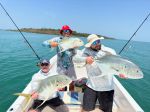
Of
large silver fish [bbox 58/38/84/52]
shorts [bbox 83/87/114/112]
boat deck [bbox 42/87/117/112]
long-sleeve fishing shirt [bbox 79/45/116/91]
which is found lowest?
boat deck [bbox 42/87/117/112]

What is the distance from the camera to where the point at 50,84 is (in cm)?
265

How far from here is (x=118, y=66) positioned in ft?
9.86

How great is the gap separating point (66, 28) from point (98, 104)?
1.94 metres

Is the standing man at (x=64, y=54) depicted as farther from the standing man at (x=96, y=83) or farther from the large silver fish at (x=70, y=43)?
the standing man at (x=96, y=83)

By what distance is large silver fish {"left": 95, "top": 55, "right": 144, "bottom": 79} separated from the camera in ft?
9.34

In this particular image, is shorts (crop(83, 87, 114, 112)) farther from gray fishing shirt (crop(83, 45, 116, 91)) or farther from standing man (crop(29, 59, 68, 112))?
standing man (crop(29, 59, 68, 112))

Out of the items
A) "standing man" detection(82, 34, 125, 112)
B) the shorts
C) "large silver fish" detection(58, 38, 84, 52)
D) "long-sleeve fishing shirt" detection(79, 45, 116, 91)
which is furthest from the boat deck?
"large silver fish" detection(58, 38, 84, 52)

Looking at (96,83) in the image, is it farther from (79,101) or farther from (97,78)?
(79,101)

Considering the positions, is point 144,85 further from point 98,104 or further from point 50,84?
point 50,84

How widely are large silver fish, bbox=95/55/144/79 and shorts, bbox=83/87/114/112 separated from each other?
2.51ft

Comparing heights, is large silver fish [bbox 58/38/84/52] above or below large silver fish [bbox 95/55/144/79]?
above

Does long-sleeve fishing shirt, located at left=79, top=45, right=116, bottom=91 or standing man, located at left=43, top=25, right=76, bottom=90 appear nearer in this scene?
long-sleeve fishing shirt, located at left=79, top=45, right=116, bottom=91

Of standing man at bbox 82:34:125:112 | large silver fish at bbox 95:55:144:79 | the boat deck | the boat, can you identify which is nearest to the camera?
large silver fish at bbox 95:55:144:79

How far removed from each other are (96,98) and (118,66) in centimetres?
128
